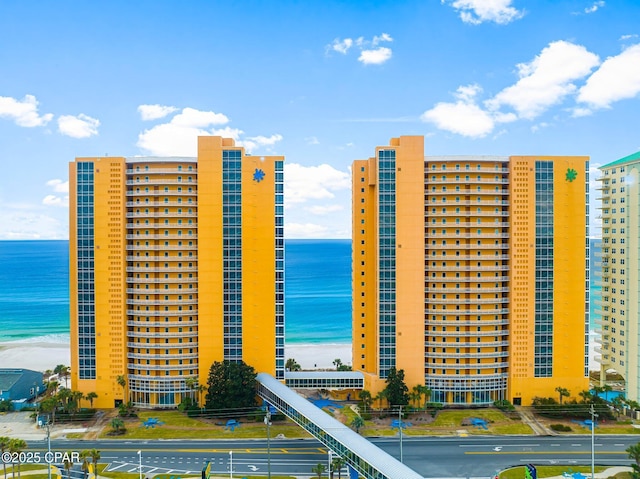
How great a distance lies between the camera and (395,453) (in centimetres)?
5972

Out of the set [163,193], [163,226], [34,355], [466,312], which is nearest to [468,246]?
[466,312]

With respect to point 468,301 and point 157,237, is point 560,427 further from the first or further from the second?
point 157,237

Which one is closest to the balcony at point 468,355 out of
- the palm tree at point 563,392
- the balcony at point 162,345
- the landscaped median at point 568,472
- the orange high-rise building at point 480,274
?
the orange high-rise building at point 480,274

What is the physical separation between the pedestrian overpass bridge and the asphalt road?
4527 millimetres

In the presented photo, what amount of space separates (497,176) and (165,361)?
2498 inches

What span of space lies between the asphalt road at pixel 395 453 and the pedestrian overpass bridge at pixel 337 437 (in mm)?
4527

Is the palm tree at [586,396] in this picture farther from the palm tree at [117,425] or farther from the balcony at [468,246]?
the palm tree at [117,425]

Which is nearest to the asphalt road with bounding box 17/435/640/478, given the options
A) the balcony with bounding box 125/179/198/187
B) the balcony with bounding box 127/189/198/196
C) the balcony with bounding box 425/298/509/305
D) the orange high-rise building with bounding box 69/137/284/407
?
the orange high-rise building with bounding box 69/137/284/407

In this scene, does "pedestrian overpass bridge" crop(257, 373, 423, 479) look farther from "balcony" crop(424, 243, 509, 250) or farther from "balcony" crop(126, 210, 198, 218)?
"balcony" crop(424, 243, 509, 250)

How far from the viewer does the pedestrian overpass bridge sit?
44.8 metres

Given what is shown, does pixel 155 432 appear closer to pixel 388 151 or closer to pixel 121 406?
pixel 121 406

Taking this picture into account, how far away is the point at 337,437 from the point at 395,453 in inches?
465

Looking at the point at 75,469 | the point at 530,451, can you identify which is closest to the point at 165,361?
the point at 75,469

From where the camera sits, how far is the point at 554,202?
78750 mm
